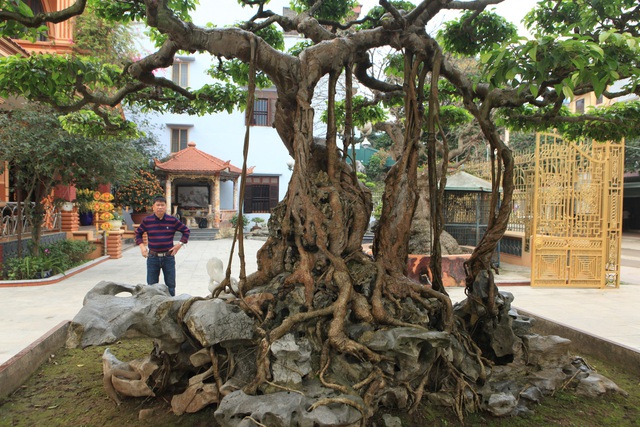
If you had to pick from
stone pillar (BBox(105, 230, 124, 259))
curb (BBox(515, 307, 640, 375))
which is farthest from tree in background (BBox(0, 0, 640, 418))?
stone pillar (BBox(105, 230, 124, 259))

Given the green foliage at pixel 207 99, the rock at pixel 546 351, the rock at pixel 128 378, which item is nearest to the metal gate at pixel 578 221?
the rock at pixel 546 351

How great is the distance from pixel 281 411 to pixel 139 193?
18.1 metres

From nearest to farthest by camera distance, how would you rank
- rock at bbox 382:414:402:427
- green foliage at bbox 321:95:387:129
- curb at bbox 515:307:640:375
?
rock at bbox 382:414:402:427 < curb at bbox 515:307:640:375 < green foliage at bbox 321:95:387:129

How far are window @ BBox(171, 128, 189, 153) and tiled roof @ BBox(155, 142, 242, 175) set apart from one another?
163cm

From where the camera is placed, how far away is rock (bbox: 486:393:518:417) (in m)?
2.99

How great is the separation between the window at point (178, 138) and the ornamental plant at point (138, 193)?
4.61m

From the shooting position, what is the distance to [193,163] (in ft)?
70.5

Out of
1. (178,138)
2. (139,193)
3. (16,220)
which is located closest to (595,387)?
(16,220)

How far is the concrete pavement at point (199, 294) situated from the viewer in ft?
16.8

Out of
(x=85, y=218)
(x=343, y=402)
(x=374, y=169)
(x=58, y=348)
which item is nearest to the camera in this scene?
(x=343, y=402)

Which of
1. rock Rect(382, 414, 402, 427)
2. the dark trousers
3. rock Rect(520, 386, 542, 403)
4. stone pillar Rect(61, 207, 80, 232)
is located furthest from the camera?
stone pillar Rect(61, 207, 80, 232)

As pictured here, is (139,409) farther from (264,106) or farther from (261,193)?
(264,106)

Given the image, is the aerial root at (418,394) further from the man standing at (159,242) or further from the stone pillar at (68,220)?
the stone pillar at (68,220)

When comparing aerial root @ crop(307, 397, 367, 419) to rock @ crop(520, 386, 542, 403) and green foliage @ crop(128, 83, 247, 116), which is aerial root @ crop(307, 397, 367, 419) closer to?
rock @ crop(520, 386, 542, 403)
